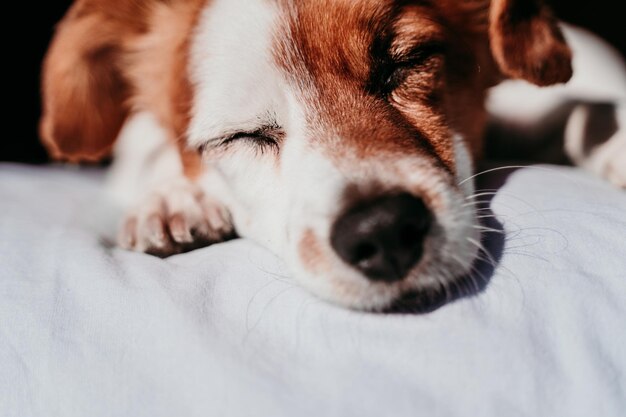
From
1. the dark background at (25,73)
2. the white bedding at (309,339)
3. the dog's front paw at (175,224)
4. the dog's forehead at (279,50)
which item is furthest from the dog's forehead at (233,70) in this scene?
the dark background at (25,73)

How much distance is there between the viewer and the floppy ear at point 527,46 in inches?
46.9

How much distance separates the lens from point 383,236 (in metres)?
0.79

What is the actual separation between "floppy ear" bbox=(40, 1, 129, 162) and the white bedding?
0.67 metres

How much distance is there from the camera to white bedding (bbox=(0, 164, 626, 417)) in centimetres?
66

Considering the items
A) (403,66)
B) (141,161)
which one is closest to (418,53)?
(403,66)

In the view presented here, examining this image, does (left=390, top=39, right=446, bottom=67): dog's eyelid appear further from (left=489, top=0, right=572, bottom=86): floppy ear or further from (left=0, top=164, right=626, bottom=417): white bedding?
(left=0, top=164, right=626, bottom=417): white bedding

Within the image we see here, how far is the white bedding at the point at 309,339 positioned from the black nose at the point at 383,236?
76 mm

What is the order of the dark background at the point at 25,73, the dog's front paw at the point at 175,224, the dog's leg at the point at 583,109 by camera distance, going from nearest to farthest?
1. the dog's front paw at the point at 175,224
2. the dog's leg at the point at 583,109
3. the dark background at the point at 25,73

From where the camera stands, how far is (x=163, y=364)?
0.71m

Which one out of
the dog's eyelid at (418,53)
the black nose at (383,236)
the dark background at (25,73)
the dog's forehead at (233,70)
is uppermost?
the dog's eyelid at (418,53)

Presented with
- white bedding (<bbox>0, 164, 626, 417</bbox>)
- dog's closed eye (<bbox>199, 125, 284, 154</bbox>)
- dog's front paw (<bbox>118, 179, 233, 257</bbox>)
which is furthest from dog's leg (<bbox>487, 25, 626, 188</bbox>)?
dog's front paw (<bbox>118, 179, 233, 257</bbox>)

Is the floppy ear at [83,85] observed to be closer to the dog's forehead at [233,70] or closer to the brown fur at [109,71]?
the brown fur at [109,71]

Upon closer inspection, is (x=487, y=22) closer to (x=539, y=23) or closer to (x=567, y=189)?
(x=539, y=23)

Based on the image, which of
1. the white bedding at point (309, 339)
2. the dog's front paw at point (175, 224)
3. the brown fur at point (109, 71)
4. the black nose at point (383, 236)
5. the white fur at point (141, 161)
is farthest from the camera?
the white fur at point (141, 161)
